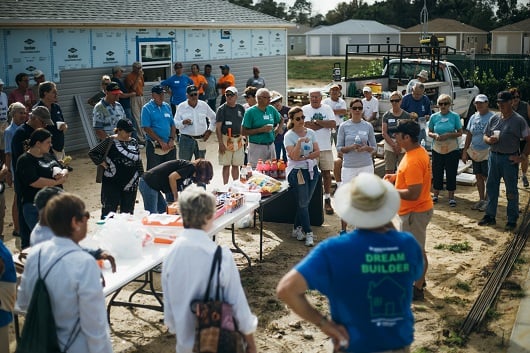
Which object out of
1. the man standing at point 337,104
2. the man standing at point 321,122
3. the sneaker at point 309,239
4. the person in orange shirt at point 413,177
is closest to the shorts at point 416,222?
the person in orange shirt at point 413,177

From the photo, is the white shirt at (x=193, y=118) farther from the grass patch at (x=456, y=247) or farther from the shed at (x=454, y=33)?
the shed at (x=454, y=33)

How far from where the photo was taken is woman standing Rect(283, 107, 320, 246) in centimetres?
864

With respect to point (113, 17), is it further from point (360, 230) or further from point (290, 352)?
point (360, 230)

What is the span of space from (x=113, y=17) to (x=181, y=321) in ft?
46.0

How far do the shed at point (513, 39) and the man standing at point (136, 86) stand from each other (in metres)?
44.1

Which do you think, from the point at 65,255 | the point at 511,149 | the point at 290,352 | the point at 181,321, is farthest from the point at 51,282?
the point at 511,149

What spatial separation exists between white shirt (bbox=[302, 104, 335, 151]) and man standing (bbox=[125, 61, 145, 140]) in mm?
7150

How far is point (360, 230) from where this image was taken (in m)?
3.56

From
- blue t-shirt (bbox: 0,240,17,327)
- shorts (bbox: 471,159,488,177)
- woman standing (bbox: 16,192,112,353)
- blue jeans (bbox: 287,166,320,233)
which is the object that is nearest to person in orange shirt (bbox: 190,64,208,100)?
shorts (bbox: 471,159,488,177)

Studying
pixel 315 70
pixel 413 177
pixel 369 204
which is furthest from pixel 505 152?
pixel 315 70

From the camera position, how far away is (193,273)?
383 centimetres

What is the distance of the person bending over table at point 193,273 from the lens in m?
3.83

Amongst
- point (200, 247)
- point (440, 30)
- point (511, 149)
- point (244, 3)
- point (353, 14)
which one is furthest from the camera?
point (353, 14)

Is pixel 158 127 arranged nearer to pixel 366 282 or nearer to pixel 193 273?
pixel 193 273
